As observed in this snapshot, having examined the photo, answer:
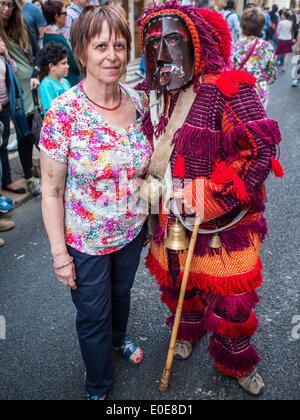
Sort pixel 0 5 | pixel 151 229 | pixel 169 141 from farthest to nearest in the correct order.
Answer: pixel 0 5
pixel 151 229
pixel 169 141

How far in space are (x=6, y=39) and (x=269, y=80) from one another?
2787 millimetres

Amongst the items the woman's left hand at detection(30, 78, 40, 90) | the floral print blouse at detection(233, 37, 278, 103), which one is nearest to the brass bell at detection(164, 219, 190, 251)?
the floral print blouse at detection(233, 37, 278, 103)

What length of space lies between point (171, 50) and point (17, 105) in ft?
9.06

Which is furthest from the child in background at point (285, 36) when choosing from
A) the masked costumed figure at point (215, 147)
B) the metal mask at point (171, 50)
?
the metal mask at point (171, 50)

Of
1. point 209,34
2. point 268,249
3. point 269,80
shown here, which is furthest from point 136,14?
point 209,34

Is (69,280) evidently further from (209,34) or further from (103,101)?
(209,34)

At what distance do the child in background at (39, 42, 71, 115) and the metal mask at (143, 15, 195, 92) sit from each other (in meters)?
2.34

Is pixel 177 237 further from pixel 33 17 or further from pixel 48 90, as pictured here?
pixel 33 17

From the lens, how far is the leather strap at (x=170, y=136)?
1618mm

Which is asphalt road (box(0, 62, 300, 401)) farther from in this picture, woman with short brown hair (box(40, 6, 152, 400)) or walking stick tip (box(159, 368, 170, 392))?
woman with short brown hair (box(40, 6, 152, 400))

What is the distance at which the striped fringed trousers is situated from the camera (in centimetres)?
187

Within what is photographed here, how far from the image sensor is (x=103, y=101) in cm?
162

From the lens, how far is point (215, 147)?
160 cm

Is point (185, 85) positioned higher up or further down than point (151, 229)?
higher up
